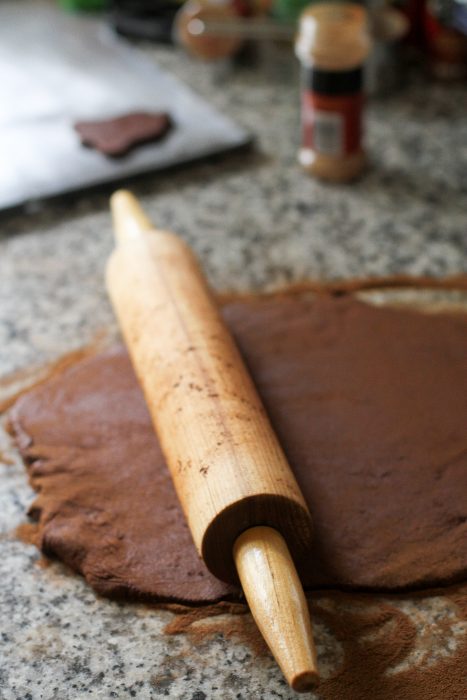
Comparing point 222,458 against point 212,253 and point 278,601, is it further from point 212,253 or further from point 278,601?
point 212,253

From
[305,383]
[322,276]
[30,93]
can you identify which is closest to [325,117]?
[322,276]

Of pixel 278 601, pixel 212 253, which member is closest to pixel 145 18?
pixel 212 253

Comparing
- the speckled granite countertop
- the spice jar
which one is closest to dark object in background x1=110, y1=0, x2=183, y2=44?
the speckled granite countertop

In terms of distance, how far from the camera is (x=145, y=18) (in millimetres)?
1892

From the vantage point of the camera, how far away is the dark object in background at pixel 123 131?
138cm

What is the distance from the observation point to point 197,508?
67 cm

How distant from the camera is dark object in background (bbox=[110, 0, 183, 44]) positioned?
→ 185 centimetres

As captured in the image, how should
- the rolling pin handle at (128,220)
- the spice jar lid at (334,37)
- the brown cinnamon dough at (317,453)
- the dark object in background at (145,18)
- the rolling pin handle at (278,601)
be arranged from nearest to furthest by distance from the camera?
the rolling pin handle at (278,601)
the brown cinnamon dough at (317,453)
the rolling pin handle at (128,220)
the spice jar lid at (334,37)
the dark object in background at (145,18)

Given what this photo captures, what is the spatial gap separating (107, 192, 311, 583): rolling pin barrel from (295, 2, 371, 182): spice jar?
1.44 feet

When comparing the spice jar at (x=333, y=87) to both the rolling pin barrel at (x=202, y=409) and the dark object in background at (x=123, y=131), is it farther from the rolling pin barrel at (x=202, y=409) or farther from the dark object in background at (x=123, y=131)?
the rolling pin barrel at (x=202, y=409)

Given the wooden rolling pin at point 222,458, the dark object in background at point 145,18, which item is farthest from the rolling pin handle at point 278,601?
the dark object in background at point 145,18

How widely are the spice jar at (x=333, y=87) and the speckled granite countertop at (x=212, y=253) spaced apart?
0.04 m

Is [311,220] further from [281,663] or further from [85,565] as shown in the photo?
[281,663]

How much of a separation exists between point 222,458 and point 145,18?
4.88ft
